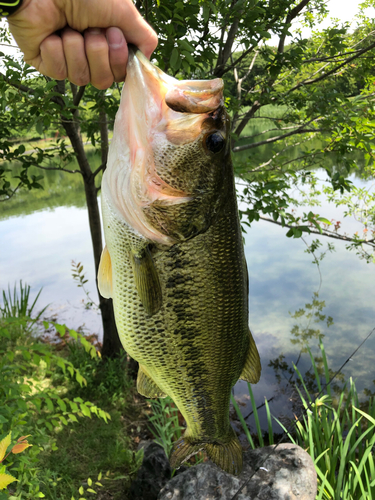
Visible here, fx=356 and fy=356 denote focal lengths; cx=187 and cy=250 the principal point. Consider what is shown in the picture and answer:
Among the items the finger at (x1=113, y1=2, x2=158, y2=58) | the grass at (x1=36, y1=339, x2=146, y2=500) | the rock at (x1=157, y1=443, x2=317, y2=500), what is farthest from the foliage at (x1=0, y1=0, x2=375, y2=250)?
A: the grass at (x1=36, y1=339, x2=146, y2=500)

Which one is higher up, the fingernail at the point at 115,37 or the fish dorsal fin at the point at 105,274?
the fingernail at the point at 115,37

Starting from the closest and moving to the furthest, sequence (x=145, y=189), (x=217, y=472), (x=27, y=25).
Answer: (x=27, y=25)
(x=145, y=189)
(x=217, y=472)

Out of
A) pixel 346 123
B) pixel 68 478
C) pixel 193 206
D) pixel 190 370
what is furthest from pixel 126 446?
pixel 346 123

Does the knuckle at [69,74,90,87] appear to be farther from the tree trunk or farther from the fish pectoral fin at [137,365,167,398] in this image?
the tree trunk

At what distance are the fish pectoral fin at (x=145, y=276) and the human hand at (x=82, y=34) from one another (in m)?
0.61

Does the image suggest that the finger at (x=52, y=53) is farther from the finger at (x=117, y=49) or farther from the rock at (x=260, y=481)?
the rock at (x=260, y=481)

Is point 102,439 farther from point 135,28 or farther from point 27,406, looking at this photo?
point 135,28

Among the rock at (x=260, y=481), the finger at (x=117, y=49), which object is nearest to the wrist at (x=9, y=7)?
the finger at (x=117, y=49)

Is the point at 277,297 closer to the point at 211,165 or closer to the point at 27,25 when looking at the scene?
the point at 211,165

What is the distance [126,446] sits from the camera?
12.6 feet

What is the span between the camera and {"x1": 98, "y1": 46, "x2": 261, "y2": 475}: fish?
116 centimetres

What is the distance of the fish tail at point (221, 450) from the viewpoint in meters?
1.60

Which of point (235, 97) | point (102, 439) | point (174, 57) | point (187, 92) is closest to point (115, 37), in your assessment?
point (187, 92)

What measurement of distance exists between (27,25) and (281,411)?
480cm
